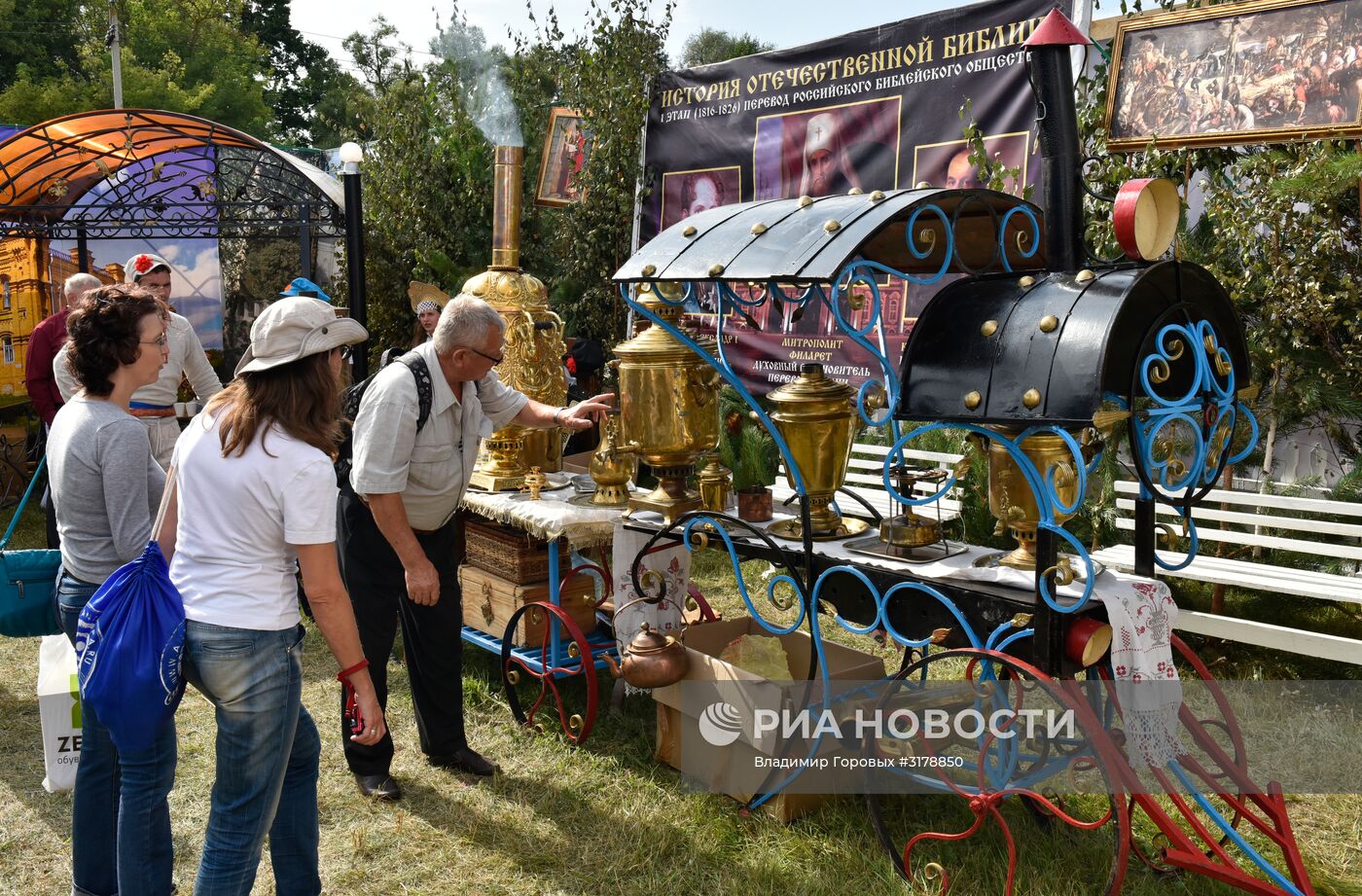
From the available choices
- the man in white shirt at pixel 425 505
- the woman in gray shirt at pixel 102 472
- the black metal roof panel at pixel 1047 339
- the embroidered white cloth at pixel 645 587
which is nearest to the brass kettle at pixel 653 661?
the embroidered white cloth at pixel 645 587

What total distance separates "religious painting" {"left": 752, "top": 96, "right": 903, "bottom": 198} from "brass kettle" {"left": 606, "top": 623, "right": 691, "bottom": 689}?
419 centimetres

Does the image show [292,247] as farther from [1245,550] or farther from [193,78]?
[193,78]

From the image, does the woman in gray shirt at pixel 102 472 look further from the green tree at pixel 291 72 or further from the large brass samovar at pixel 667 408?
the green tree at pixel 291 72

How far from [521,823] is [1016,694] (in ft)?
6.02

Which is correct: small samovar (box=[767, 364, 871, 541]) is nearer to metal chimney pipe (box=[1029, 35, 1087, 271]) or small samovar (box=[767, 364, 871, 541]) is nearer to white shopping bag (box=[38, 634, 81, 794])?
metal chimney pipe (box=[1029, 35, 1087, 271])

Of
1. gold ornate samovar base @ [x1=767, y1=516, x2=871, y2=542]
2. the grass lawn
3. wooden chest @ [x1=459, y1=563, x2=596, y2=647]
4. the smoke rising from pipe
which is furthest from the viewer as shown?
the smoke rising from pipe

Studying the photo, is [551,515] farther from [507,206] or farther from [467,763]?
[507,206]

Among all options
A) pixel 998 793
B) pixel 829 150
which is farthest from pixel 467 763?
pixel 829 150

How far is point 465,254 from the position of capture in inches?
416

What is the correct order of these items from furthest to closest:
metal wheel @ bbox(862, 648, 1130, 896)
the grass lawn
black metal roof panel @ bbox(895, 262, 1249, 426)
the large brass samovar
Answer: the large brass samovar
the grass lawn
metal wheel @ bbox(862, 648, 1130, 896)
black metal roof panel @ bbox(895, 262, 1249, 426)

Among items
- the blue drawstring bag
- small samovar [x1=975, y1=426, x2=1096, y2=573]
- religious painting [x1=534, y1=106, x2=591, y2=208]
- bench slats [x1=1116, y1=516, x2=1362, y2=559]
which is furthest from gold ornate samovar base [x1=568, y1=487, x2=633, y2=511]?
religious painting [x1=534, y1=106, x2=591, y2=208]

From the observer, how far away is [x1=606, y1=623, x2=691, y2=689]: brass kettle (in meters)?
3.81

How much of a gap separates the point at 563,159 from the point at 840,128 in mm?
2813

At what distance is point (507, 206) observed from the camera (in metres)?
5.22
